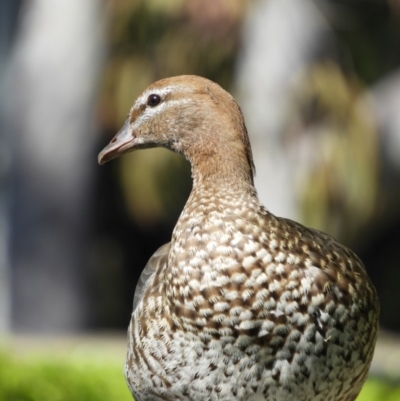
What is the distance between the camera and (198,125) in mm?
3004

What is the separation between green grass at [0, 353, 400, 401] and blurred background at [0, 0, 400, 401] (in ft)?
2.94

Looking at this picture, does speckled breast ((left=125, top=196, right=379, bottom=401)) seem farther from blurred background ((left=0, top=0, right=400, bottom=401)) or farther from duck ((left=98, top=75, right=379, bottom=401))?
blurred background ((left=0, top=0, right=400, bottom=401))

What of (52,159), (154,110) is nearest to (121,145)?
(154,110)

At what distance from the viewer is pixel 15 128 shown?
7.31 meters

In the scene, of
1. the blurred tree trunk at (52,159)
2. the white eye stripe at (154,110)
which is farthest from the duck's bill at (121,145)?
the blurred tree trunk at (52,159)

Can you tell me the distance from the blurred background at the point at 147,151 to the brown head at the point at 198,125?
3.08 metres

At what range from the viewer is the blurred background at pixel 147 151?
657cm

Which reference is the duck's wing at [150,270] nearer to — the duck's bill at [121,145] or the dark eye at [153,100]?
the duck's bill at [121,145]

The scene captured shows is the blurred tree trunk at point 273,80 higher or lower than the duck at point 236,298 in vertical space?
higher

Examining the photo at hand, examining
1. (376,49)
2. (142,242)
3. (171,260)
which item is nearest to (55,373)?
(171,260)

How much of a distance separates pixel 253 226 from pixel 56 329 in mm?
4672

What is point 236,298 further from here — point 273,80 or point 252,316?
point 273,80

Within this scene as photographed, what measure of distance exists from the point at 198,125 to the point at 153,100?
182 millimetres

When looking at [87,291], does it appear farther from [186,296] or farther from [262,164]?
[186,296]
